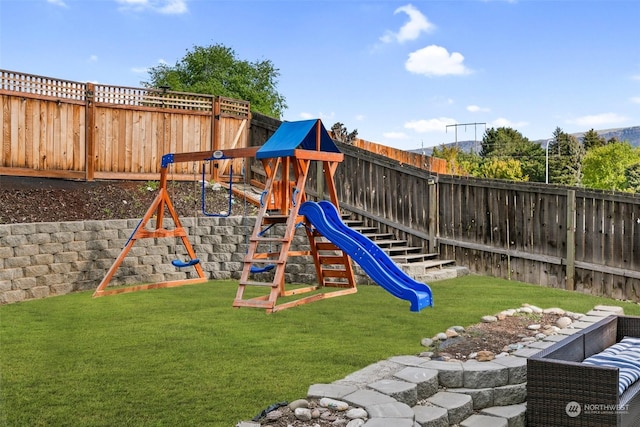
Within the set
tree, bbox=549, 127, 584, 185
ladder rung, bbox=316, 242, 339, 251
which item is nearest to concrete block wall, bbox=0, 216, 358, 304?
ladder rung, bbox=316, 242, 339, 251

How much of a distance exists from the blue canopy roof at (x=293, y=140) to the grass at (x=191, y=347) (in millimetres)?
2136

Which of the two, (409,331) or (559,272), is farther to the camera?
(559,272)

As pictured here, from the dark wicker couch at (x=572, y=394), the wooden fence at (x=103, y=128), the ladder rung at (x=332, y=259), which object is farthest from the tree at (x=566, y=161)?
the dark wicker couch at (x=572, y=394)

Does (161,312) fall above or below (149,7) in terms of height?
below

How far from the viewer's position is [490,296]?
8031mm

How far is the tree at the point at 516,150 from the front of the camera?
207 feet

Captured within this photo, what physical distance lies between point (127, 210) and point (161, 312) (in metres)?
4.25

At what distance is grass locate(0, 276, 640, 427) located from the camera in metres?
3.88

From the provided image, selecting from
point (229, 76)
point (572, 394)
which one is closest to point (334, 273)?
point (572, 394)

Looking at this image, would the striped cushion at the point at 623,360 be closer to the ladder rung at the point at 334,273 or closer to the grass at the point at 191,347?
the grass at the point at 191,347

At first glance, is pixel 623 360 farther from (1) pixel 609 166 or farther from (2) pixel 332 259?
(1) pixel 609 166

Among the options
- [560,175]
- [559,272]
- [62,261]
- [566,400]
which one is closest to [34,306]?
[62,261]

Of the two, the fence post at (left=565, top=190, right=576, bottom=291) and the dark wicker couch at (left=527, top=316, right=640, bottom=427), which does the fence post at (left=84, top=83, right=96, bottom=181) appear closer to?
the fence post at (left=565, top=190, right=576, bottom=291)

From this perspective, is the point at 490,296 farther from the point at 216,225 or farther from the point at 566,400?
the point at 216,225
